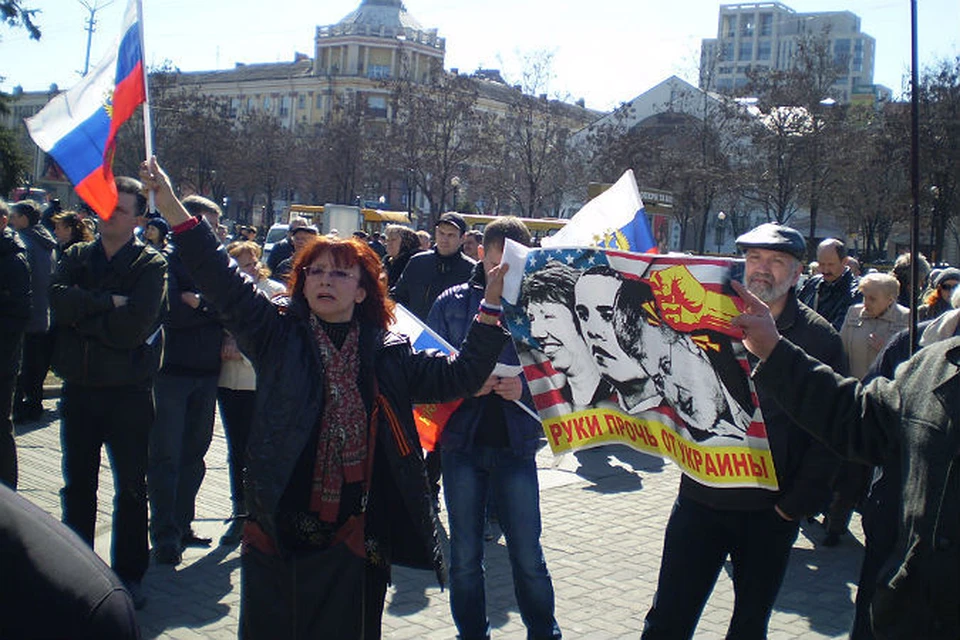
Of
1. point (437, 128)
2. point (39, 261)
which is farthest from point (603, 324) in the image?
point (437, 128)

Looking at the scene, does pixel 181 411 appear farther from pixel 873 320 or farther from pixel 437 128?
pixel 437 128

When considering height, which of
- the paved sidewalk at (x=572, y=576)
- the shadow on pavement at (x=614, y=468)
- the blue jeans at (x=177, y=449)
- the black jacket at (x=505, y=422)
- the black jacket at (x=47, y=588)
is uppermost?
the black jacket at (x=47, y=588)

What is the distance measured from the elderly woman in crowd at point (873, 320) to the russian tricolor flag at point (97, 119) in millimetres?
5587

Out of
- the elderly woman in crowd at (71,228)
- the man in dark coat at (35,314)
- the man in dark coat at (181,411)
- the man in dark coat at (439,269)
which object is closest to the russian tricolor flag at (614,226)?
the man in dark coat at (181,411)

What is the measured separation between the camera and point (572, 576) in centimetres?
630

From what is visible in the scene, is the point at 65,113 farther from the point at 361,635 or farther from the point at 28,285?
the point at 361,635

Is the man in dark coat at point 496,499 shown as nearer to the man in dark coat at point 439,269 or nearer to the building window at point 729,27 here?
the man in dark coat at point 439,269

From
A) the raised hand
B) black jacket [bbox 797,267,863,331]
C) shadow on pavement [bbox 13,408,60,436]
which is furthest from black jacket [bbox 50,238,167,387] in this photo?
black jacket [bbox 797,267,863,331]

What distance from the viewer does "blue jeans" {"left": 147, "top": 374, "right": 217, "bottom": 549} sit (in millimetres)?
6164

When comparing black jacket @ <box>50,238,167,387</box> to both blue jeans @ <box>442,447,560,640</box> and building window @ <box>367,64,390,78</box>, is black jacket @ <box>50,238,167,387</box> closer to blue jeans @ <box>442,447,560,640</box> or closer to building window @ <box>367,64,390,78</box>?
blue jeans @ <box>442,447,560,640</box>

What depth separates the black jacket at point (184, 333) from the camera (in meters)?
6.31

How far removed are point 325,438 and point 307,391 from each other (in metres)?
0.17

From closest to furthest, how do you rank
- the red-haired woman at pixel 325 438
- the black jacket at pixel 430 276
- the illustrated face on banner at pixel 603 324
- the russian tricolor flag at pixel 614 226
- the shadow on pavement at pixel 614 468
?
1. the red-haired woman at pixel 325 438
2. the illustrated face on banner at pixel 603 324
3. the russian tricolor flag at pixel 614 226
4. the black jacket at pixel 430 276
5. the shadow on pavement at pixel 614 468

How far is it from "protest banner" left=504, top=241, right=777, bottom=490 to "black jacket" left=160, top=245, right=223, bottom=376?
286cm
